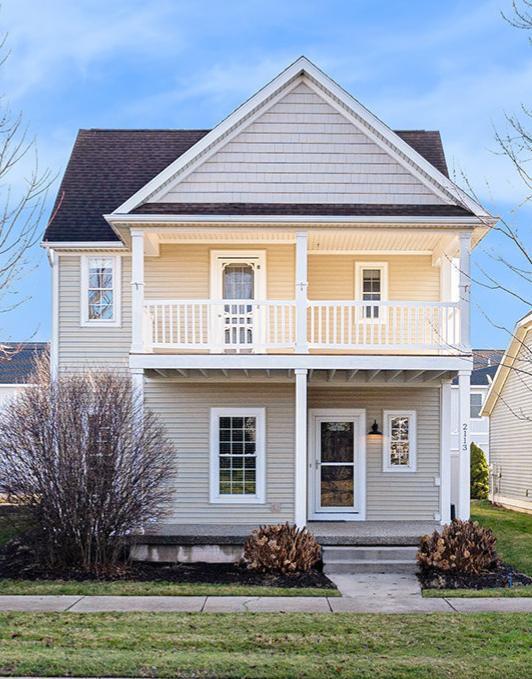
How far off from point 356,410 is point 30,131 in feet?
30.2

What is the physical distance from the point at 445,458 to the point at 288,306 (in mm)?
4168

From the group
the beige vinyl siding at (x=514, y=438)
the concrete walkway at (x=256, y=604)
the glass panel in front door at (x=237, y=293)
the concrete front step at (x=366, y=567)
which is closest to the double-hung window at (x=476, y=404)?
the beige vinyl siding at (x=514, y=438)

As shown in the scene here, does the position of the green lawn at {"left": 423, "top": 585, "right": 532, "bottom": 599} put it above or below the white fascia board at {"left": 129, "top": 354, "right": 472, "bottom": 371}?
below

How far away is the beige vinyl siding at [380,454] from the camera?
16625 millimetres

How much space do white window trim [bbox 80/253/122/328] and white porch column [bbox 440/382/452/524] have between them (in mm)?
6698

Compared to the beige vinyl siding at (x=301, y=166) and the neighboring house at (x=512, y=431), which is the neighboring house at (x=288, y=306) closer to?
the beige vinyl siding at (x=301, y=166)

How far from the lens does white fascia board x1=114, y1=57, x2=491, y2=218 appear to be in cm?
1519

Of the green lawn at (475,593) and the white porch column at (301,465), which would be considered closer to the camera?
the green lawn at (475,593)

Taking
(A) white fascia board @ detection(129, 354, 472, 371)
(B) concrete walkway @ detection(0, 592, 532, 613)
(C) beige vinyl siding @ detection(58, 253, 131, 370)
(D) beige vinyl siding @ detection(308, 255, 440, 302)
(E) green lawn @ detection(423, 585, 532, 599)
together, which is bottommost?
(E) green lawn @ detection(423, 585, 532, 599)

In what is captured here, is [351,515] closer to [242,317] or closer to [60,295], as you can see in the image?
[242,317]

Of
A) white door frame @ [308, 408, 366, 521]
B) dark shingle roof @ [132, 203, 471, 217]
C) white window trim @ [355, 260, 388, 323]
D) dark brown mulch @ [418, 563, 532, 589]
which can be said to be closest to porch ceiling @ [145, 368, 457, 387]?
white door frame @ [308, 408, 366, 521]

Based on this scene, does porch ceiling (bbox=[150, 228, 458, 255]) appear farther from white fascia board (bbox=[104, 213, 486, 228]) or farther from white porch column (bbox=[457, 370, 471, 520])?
white porch column (bbox=[457, 370, 471, 520])

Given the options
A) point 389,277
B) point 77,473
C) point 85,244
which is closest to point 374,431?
point 389,277

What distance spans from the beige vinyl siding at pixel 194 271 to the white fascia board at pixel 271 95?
79.5 inches
